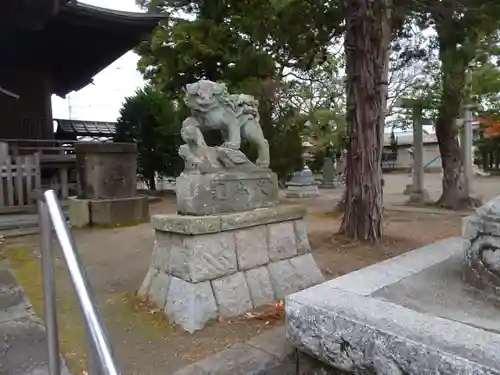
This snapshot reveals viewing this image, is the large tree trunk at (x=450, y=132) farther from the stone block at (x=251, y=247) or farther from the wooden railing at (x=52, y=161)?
the wooden railing at (x=52, y=161)

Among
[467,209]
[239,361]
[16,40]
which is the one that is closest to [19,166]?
[16,40]

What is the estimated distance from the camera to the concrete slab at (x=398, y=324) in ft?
4.92

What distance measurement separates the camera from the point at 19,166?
766cm

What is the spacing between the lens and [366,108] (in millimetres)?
5465

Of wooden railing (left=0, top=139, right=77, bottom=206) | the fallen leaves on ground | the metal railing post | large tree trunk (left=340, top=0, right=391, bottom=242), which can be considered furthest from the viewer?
wooden railing (left=0, top=139, right=77, bottom=206)

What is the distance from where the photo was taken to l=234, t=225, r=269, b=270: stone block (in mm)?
3424

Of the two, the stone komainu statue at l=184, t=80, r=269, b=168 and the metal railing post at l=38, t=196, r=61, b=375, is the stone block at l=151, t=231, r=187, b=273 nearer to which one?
the stone komainu statue at l=184, t=80, r=269, b=168

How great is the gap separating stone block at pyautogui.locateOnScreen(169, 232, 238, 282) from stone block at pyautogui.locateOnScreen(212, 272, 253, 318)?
0.06 meters

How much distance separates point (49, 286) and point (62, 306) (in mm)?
2359

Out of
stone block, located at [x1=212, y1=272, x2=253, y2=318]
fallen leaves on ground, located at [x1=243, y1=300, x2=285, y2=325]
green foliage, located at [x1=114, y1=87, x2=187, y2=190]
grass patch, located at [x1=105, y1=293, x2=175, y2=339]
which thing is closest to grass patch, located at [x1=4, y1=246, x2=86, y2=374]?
grass patch, located at [x1=105, y1=293, x2=175, y2=339]

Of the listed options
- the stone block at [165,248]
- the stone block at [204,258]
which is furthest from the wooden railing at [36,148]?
the stone block at [204,258]

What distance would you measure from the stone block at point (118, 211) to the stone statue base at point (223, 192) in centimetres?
433

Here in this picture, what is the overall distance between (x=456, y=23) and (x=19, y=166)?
26.9ft

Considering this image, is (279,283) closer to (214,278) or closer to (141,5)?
(214,278)
